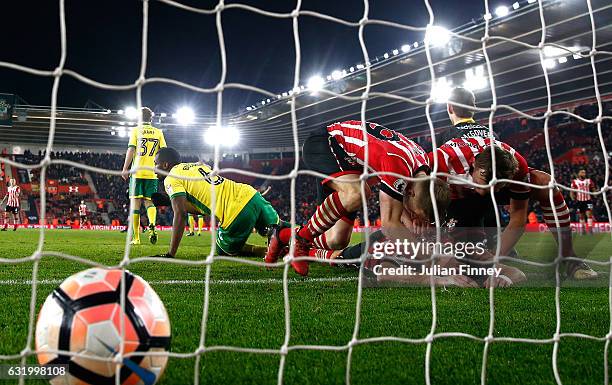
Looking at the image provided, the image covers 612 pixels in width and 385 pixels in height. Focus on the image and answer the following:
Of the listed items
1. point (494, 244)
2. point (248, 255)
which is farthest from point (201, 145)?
point (494, 244)

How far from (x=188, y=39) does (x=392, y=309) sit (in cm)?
3326

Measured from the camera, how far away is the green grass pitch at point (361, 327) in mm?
1837

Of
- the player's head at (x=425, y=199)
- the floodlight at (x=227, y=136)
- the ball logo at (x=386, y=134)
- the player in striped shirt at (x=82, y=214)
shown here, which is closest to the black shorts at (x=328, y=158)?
the ball logo at (x=386, y=134)

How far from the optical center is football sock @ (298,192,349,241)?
13.1 feet

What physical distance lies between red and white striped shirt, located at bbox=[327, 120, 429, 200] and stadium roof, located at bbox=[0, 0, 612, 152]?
6743 mm

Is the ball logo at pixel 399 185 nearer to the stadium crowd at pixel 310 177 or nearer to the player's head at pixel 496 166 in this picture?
the player's head at pixel 496 166

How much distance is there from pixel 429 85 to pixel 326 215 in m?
17.3

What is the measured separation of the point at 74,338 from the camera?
1517 mm

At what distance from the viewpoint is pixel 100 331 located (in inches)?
59.9

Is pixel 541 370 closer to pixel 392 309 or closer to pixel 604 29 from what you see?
pixel 392 309

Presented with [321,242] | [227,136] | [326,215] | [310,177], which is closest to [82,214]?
[310,177]

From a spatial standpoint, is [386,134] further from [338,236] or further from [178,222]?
[178,222]

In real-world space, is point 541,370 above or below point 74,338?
below

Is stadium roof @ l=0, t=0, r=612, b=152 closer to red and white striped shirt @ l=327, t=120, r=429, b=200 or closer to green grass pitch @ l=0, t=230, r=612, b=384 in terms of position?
red and white striped shirt @ l=327, t=120, r=429, b=200
